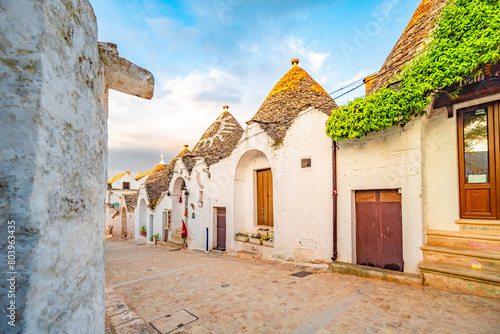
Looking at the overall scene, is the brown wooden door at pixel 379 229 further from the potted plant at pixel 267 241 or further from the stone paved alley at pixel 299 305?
the potted plant at pixel 267 241

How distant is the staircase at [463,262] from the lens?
4.92 metres

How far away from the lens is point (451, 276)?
5.27 meters

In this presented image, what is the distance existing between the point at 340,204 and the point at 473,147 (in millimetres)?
3455

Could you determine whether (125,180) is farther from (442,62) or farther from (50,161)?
(50,161)

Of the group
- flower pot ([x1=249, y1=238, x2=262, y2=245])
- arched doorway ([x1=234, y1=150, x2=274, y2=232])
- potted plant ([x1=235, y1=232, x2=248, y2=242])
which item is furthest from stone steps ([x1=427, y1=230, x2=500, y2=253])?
potted plant ([x1=235, y1=232, x2=248, y2=242])

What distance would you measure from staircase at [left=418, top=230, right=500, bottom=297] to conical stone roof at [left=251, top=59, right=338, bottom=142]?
6.56 meters

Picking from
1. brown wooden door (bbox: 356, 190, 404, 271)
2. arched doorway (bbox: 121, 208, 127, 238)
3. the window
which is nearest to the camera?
brown wooden door (bbox: 356, 190, 404, 271)

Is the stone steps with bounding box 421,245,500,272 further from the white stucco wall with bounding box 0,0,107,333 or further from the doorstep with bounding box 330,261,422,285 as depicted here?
the white stucco wall with bounding box 0,0,107,333

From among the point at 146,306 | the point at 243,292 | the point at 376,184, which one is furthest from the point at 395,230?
the point at 146,306

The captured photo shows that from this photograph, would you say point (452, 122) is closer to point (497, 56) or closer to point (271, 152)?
point (497, 56)

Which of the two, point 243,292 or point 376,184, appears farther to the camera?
point 376,184

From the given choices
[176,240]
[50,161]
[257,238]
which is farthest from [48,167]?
[176,240]

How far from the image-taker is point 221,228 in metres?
13.2

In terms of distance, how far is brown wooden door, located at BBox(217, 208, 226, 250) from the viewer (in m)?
13.1
